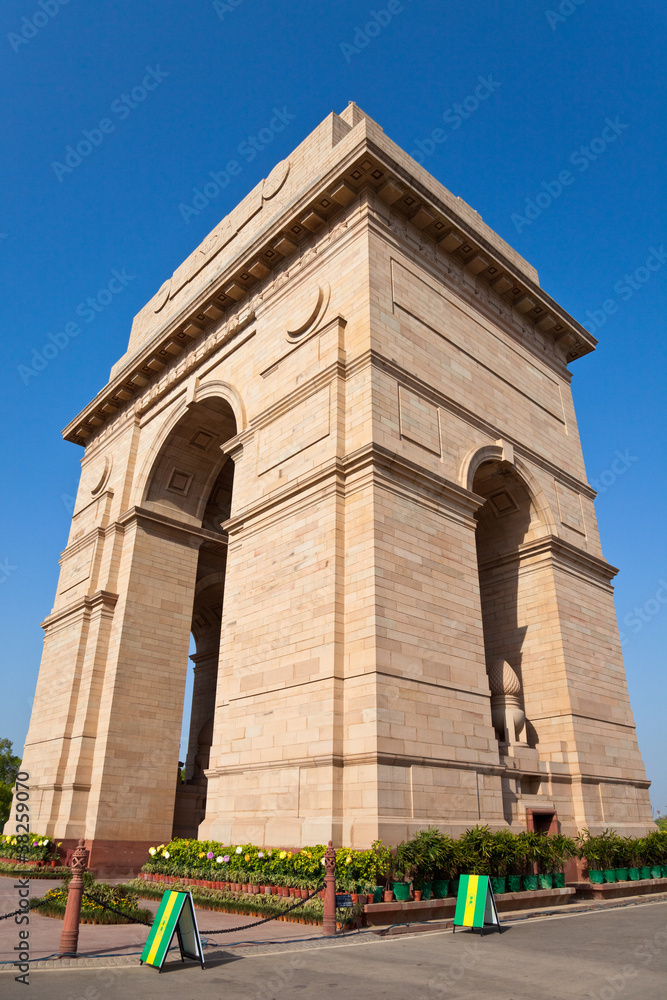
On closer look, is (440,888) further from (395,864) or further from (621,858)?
(621,858)

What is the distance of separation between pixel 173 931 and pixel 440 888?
524cm

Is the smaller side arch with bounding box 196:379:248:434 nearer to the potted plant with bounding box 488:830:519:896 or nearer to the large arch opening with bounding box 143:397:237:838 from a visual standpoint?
the large arch opening with bounding box 143:397:237:838

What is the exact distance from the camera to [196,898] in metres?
11.7

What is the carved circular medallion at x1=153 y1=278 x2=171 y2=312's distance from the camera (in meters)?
26.6

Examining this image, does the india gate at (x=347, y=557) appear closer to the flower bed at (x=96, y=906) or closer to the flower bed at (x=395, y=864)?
the flower bed at (x=395, y=864)

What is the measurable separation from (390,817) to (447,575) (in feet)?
16.3

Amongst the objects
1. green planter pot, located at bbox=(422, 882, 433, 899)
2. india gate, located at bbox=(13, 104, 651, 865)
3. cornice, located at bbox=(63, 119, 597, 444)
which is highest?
cornice, located at bbox=(63, 119, 597, 444)

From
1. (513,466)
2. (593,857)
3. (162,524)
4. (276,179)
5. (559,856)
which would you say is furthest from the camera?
(276,179)

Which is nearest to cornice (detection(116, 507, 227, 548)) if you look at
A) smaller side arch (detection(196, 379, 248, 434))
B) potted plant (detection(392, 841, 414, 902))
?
smaller side arch (detection(196, 379, 248, 434))

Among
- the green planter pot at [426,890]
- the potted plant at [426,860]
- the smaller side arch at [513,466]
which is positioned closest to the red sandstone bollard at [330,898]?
the potted plant at [426,860]

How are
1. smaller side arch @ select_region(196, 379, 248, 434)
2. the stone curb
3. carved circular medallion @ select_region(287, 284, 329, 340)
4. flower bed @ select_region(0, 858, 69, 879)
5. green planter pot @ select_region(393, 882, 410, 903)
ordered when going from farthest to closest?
smaller side arch @ select_region(196, 379, 248, 434) → carved circular medallion @ select_region(287, 284, 329, 340) → flower bed @ select_region(0, 858, 69, 879) → green planter pot @ select_region(393, 882, 410, 903) → the stone curb

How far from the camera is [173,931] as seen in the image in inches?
269

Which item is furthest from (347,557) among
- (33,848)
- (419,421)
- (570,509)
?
(33,848)

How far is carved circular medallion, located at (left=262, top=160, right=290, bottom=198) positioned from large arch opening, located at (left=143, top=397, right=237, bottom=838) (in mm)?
6913
